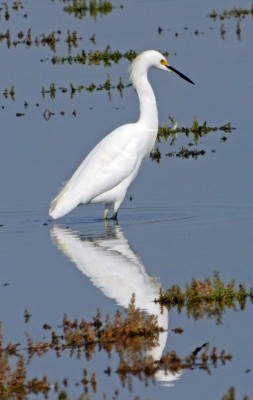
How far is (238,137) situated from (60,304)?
7.12 metres

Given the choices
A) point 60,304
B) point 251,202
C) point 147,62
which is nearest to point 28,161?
point 147,62

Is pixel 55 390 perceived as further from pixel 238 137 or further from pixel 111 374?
pixel 238 137

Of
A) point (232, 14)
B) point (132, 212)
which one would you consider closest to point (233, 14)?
point (232, 14)

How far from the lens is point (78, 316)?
30.5ft

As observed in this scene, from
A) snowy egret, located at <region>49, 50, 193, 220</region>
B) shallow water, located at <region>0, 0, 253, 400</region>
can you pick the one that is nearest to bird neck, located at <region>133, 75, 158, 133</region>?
snowy egret, located at <region>49, 50, 193, 220</region>

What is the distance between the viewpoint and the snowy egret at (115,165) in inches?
511

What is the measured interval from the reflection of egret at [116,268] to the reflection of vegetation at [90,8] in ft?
52.9

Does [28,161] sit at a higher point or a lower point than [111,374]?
higher

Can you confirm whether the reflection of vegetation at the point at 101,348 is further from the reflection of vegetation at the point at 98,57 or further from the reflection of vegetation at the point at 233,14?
the reflection of vegetation at the point at 233,14

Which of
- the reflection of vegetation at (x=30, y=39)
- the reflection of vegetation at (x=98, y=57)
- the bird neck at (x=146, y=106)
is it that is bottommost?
the bird neck at (x=146, y=106)

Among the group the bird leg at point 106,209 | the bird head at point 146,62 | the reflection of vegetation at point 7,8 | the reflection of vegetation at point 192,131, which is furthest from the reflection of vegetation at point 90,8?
the bird leg at point 106,209

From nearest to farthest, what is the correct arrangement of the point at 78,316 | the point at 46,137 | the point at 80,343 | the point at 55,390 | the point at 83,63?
the point at 55,390, the point at 80,343, the point at 78,316, the point at 46,137, the point at 83,63

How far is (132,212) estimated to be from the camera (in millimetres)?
13250

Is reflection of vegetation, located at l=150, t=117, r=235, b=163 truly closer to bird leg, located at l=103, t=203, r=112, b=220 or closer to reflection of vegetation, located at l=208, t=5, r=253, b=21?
bird leg, located at l=103, t=203, r=112, b=220
